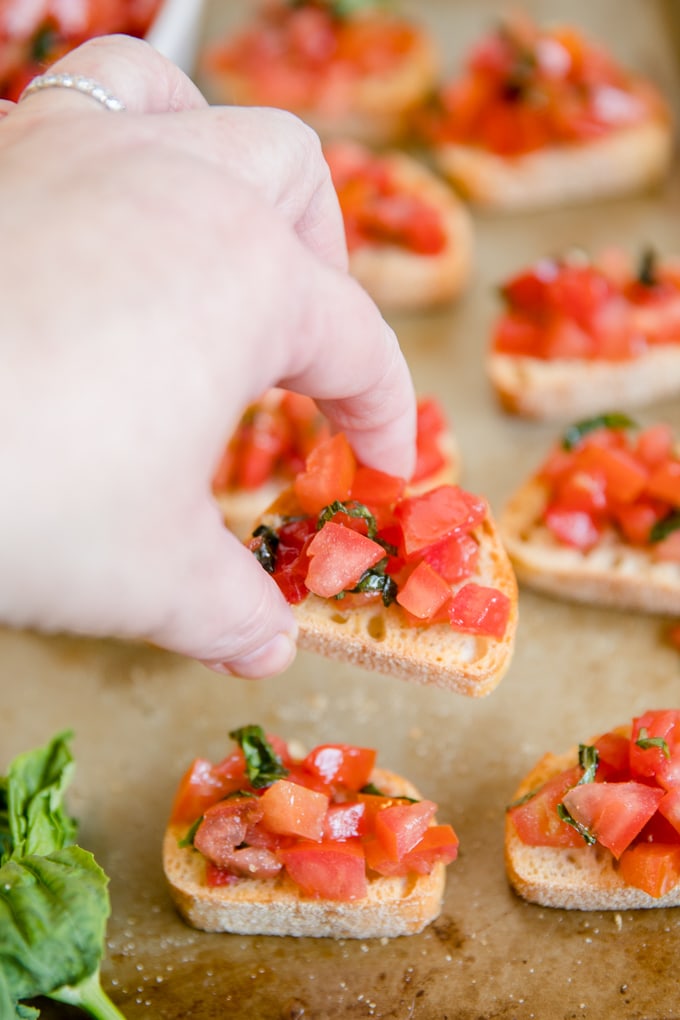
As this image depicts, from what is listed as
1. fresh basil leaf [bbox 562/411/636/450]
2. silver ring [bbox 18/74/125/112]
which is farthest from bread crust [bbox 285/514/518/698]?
silver ring [bbox 18/74/125/112]

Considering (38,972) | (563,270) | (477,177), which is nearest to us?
(38,972)

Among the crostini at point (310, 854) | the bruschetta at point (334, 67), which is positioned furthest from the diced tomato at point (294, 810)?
the bruschetta at point (334, 67)

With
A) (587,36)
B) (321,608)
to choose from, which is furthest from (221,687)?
(587,36)

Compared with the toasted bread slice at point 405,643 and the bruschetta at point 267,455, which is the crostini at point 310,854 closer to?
the toasted bread slice at point 405,643

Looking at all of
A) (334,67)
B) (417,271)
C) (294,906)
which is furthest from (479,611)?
(334,67)

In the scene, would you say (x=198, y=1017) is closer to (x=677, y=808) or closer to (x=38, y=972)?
(x=38, y=972)

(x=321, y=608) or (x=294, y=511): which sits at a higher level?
(x=294, y=511)
